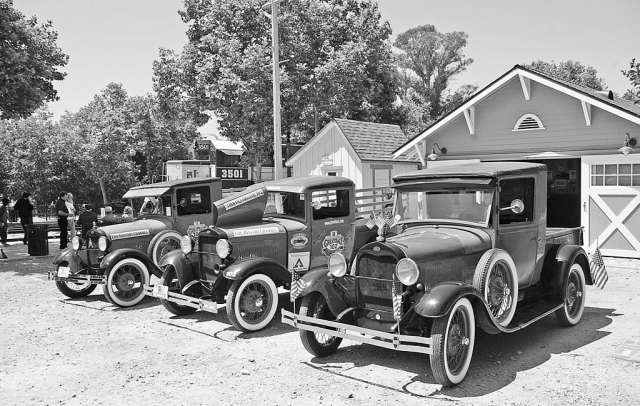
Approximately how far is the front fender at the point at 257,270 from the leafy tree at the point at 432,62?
37.7 m

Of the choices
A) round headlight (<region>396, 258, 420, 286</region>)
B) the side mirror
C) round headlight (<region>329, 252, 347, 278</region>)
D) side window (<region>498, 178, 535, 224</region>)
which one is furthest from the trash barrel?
the side mirror

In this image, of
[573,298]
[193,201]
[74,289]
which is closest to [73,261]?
[74,289]

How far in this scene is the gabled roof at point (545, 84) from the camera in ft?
39.7

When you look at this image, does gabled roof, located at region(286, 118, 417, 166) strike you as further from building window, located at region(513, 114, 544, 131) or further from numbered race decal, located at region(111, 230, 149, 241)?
numbered race decal, located at region(111, 230, 149, 241)

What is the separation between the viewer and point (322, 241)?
9.02 m

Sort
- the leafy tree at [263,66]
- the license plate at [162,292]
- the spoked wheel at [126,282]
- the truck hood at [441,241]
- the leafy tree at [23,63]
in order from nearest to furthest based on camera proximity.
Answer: the truck hood at [441,241]
the license plate at [162,292]
the spoked wheel at [126,282]
the leafy tree at [23,63]
the leafy tree at [263,66]

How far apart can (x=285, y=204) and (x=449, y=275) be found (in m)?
3.78

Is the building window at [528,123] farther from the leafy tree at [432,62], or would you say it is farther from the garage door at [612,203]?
the leafy tree at [432,62]

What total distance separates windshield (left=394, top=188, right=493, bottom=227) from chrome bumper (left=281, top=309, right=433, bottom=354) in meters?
1.62

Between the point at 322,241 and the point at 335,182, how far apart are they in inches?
37.7

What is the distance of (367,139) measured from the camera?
64.4 ft

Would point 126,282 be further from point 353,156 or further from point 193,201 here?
point 353,156

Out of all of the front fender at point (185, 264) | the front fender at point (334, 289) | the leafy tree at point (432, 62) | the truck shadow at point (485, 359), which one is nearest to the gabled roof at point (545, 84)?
the truck shadow at point (485, 359)

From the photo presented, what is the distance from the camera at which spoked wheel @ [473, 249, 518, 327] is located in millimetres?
5934
